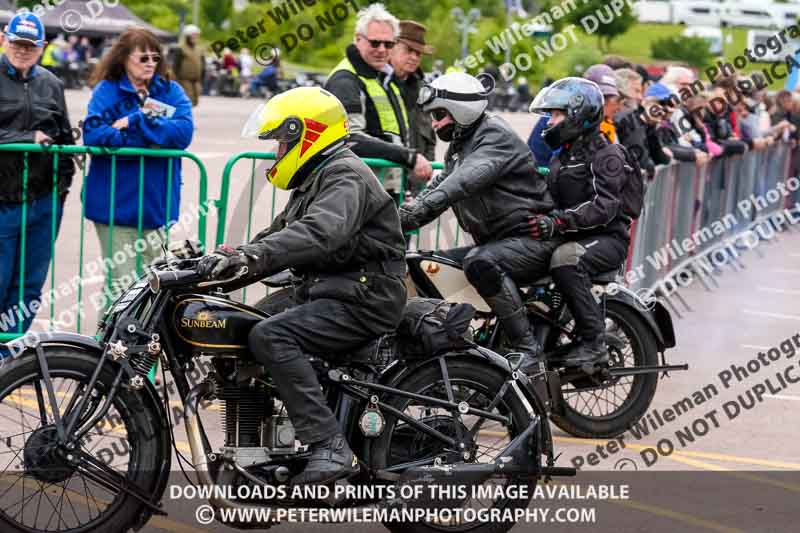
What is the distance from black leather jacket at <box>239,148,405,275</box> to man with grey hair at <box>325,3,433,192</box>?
3.42m

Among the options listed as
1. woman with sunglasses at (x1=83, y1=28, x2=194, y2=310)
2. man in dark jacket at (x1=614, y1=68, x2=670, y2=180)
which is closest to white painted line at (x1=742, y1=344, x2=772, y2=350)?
man in dark jacket at (x1=614, y1=68, x2=670, y2=180)

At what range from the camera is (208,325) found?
5.11m

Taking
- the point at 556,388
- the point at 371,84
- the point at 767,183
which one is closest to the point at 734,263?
the point at 767,183

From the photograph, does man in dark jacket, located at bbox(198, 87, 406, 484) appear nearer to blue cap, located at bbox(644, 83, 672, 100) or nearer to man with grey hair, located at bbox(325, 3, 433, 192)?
man with grey hair, located at bbox(325, 3, 433, 192)

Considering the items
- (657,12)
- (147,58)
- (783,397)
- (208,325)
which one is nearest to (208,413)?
(208,325)

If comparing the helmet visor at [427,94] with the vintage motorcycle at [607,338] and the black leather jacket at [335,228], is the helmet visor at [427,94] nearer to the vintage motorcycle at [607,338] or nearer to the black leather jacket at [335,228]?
the vintage motorcycle at [607,338]

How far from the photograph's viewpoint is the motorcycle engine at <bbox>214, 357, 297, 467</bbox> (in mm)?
5215

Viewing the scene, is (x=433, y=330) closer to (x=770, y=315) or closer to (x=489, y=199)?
(x=489, y=199)

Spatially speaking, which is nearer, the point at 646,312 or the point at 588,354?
the point at 588,354

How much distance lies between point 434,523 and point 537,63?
62.1 m

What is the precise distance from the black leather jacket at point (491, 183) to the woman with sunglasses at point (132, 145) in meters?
1.70

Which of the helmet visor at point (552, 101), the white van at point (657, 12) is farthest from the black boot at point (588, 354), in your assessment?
the white van at point (657, 12)

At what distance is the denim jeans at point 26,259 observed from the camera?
7945mm

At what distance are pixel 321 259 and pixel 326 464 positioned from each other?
0.77m
